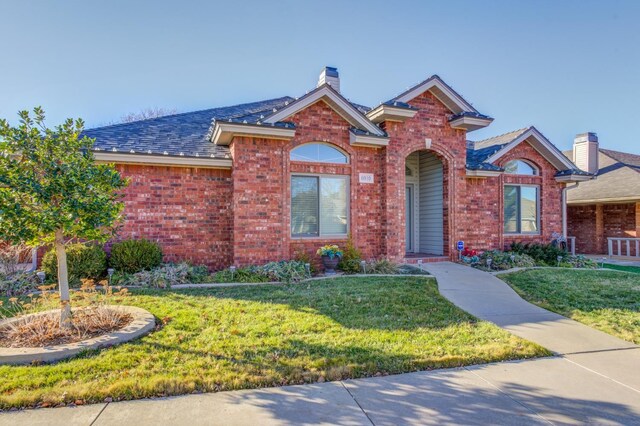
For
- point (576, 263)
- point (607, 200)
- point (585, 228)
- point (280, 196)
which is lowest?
point (576, 263)

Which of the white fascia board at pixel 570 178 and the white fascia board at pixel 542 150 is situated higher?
the white fascia board at pixel 542 150

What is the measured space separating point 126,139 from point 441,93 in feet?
31.3

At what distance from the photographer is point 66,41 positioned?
11.0 m

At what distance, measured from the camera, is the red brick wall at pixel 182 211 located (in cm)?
904

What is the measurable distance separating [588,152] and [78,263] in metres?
22.2

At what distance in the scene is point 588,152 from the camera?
59.0 feet

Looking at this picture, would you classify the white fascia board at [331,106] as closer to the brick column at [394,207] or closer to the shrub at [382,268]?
the brick column at [394,207]

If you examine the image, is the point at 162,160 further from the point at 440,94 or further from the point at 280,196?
the point at 440,94

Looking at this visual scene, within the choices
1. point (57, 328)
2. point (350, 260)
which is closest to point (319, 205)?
point (350, 260)

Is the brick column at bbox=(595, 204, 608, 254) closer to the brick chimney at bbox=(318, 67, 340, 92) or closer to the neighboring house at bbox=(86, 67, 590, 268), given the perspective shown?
the neighboring house at bbox=(86, 67, 590, 268)

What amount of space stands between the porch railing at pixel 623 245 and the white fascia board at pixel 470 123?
9.87 meters

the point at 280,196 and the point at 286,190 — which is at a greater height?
the point at 286,190

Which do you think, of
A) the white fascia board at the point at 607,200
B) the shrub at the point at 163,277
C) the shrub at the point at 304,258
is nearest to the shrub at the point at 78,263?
the shrub at the point at 163,277

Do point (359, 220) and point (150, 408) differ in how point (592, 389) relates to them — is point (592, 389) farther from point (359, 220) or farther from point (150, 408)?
point (359, 220)
